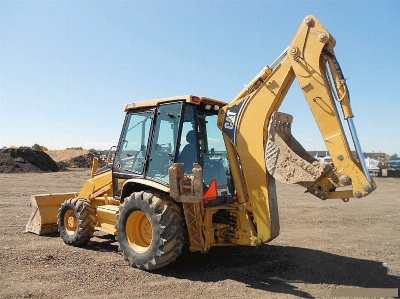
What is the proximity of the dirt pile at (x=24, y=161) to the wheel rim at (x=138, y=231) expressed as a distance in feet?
89.0

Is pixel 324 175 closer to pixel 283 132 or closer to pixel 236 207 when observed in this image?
pixel 283 132

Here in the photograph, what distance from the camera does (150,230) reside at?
5934 mm

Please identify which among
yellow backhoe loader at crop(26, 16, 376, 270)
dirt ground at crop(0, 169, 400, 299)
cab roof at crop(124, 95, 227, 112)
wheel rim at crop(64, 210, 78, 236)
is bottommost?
dirt ground at crop(0, 169, 400, 299)

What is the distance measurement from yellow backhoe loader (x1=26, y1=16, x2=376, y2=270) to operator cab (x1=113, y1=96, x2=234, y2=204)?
0.02 m

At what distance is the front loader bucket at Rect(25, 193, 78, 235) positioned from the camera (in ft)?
26.3

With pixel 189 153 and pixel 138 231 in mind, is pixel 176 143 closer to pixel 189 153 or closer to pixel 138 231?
pixel 189 153

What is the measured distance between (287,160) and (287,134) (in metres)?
0.60

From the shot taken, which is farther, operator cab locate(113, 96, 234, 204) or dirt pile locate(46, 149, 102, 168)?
dirt pile locate(46, 149, 102, 168)

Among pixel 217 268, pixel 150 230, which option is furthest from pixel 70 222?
pixel 217 268

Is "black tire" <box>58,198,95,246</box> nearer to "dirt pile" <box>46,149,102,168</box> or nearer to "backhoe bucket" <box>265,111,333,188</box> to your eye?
"backhoe bucket" <box>265,111,333,188</box>

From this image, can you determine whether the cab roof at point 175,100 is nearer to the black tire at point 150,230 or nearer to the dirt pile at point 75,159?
the black tire at point 150,230

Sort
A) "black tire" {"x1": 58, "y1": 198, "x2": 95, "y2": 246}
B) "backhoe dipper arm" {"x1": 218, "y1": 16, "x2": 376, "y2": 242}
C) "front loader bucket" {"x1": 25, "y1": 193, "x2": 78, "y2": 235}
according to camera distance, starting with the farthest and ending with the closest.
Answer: "front loader bucket" {"x1": 25, "y1": 193, "x2": 78, "y2": 235} → "black tire" {"x1": 58, "y1": 198, "x2": 95, "y2": 246} → "backhoe dipper arm" {"x1": 218, "y1": 16, "x2": 376, "y2": 242}

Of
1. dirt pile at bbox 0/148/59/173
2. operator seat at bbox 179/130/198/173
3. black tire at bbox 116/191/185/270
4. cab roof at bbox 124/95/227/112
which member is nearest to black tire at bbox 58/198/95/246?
black tire at bbox 116/191/185/270

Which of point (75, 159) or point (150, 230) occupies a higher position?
point (75, 159)
